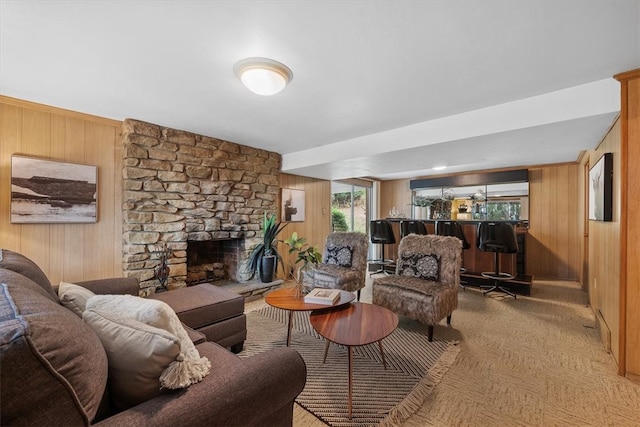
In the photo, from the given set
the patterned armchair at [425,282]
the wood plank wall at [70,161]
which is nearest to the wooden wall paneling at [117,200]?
the wood plank wall at [70,161]

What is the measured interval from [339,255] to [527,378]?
94.0 inches

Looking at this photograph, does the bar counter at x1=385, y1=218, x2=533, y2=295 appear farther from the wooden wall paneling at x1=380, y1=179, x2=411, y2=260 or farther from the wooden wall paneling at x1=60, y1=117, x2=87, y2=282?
the wooden wall paneling at x1=60, y1=117, x2=87, y2=282

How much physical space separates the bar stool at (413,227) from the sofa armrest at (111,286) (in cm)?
449

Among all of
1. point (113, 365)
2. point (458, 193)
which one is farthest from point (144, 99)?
point (458, 193)

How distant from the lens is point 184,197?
3510 millimetres

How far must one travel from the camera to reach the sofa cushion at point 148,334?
3.14 ft

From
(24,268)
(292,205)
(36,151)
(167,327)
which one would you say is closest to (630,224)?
(167,327)

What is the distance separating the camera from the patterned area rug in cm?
170

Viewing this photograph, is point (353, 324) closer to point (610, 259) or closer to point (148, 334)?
point (148, 334)

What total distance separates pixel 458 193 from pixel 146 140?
632 cm

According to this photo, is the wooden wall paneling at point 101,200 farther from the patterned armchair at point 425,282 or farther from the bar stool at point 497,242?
the bar stool at point 497,242

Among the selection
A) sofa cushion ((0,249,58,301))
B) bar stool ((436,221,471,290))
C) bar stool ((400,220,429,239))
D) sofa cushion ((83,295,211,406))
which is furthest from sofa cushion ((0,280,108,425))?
bar stool ((400,220,429,239))

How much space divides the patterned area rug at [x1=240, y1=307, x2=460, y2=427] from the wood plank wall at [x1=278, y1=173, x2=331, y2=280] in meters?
2.34

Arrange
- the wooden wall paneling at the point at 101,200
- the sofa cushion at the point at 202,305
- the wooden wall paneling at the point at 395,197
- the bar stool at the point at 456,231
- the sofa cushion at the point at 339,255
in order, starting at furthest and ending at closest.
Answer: the wooden wall paneling at the point at 395,197 → the bar stool at the point at 456,231 → the sofa cushion at the point at 339,255 → the wooden wall paneling at the point at 101,200 → the sofa cushion at the point at 202,305
